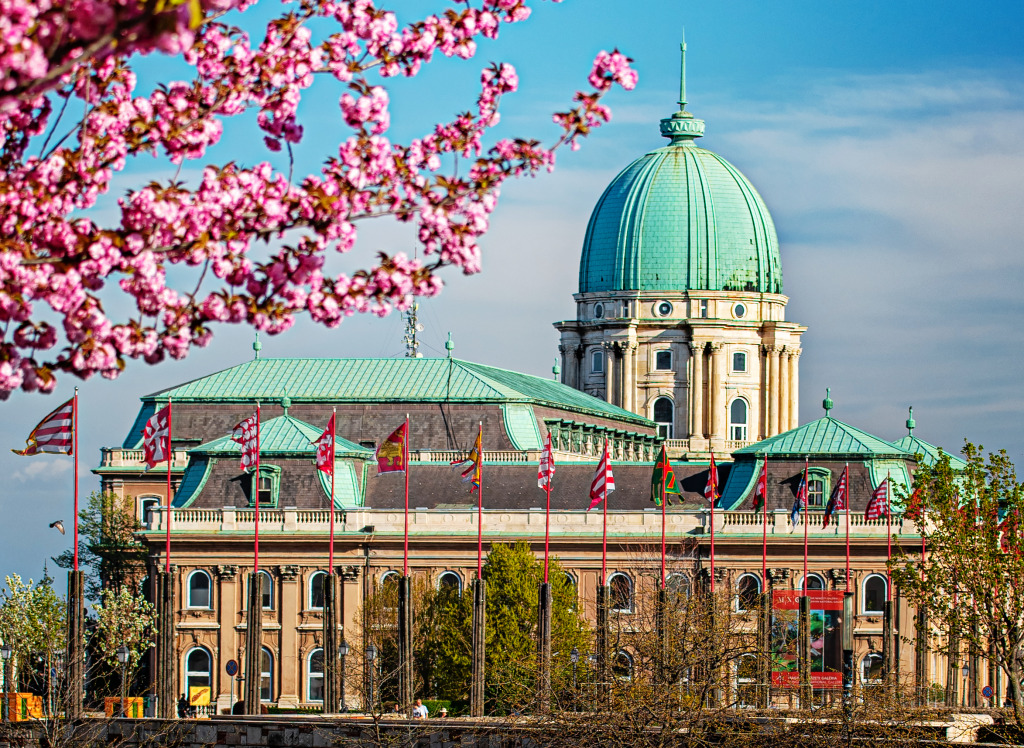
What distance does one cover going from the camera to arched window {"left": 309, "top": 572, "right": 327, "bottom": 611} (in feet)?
366

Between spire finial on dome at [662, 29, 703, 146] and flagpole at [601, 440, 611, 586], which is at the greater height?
spire finial on dome at [662, 29, 703, 146]

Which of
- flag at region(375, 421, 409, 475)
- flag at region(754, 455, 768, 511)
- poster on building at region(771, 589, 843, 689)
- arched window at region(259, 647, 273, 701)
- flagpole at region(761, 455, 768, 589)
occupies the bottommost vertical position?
arched window at region(259, 647, 273, 701)

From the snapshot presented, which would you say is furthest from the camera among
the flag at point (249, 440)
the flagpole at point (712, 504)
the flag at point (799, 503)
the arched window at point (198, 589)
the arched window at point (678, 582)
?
the arched window at point (198, 589)

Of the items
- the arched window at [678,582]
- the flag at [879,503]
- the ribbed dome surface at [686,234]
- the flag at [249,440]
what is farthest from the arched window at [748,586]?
the ribbed dome surface at [686,234]

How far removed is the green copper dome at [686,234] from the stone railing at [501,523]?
51.9 metres

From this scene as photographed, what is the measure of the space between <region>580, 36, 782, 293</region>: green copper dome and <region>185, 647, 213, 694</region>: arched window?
60.9 m

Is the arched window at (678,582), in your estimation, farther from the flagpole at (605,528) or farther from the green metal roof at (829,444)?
the green metal roof at (829,444)

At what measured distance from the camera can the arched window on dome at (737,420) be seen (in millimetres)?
164125

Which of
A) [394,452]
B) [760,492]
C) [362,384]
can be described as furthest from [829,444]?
[394,452]

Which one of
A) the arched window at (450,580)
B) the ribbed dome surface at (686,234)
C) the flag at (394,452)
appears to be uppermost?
the ribbed dome surface at (686,234)

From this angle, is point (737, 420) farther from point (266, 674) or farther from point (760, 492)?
point (266, 674)

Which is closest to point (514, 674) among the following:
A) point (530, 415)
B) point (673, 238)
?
point (530, 415)

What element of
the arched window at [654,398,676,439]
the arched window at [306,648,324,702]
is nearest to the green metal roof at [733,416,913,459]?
the arched window at [306,648,324,702]

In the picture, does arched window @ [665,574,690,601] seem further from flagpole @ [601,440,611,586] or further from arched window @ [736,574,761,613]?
flagpole @ [601,440,611,586]
